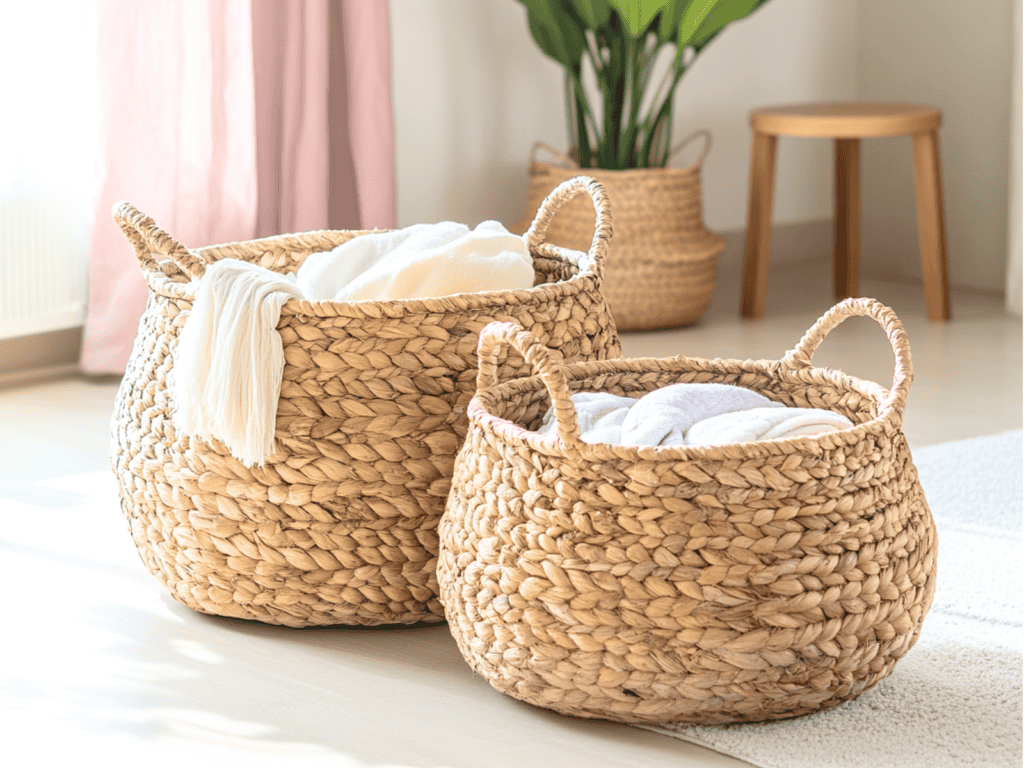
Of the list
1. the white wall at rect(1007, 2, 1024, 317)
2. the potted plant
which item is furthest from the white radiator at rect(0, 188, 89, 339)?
the white wall at rect(1007, 2, 1024, 317)

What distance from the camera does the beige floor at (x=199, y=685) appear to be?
0.99 metres

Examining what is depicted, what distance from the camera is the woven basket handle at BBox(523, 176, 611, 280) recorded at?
4.22 feet

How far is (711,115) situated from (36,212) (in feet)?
5.39

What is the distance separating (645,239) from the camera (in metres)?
2.68

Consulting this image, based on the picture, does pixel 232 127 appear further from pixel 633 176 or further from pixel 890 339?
pixel 890 339

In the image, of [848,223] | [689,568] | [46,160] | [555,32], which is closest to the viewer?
[689,568]

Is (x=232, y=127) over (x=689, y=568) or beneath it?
over

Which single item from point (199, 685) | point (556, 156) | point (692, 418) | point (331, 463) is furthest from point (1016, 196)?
point (199, 685)

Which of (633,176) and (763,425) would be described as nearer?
(763,425)

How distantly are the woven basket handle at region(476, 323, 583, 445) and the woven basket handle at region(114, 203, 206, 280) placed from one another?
0.27 metres

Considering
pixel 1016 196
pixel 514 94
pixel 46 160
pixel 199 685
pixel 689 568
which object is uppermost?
pixel 514 94

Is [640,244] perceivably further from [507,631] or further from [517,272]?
[507,631]

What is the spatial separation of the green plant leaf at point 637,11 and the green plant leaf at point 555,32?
5.9 inches

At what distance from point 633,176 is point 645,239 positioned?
130mm
